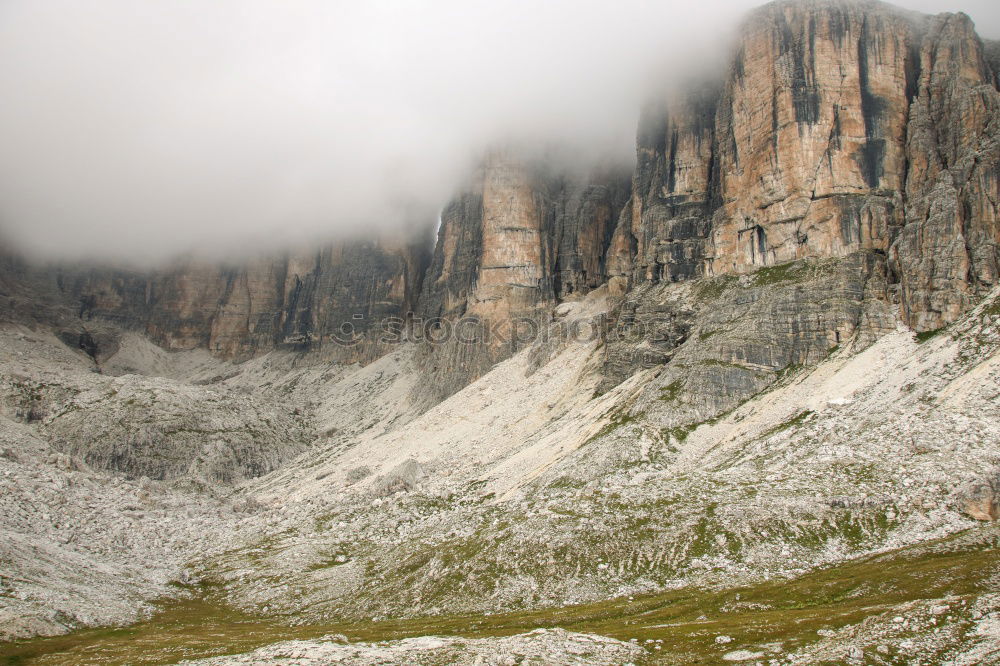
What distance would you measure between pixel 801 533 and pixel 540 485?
33.1 meters

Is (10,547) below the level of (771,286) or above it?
below

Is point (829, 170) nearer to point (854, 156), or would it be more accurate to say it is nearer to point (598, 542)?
point (854, 156)

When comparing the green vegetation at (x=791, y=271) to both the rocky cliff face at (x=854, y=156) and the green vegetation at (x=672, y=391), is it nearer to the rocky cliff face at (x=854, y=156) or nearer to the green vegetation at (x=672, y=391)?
the rocky cliff face at (x=854, y=156)

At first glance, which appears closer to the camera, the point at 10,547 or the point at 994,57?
the point at 10,547

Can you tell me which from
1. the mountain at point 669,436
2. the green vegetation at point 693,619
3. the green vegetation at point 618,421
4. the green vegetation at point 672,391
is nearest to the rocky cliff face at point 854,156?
the mountain at point 669,436

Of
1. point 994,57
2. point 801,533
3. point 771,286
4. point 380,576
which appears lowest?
point 380,576

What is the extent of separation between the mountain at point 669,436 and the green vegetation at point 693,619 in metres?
0.39

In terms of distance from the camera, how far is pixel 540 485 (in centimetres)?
8138

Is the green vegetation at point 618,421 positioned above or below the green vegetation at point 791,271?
below

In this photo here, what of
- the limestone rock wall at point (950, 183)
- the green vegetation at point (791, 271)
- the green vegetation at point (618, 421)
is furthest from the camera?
the green vegetation at point (791, 271)

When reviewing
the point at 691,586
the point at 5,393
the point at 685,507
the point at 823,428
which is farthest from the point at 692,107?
the point at 5,393

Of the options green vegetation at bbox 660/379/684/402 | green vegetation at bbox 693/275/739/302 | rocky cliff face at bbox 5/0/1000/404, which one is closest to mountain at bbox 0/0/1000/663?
green vegetation at bbox 660/379/684/402

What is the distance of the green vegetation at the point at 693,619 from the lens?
117 ft

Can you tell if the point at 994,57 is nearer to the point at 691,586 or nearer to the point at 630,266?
the point at 630,266
